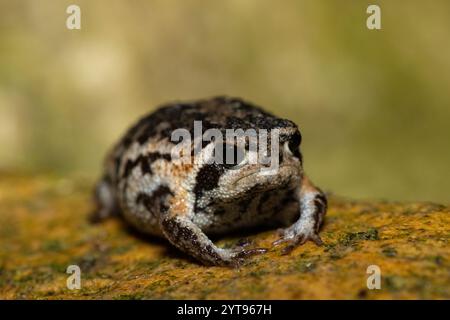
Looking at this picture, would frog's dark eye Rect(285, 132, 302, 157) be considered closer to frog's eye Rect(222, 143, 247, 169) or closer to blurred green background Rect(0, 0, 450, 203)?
frog's eye Rect(222, 143, 247, 169)

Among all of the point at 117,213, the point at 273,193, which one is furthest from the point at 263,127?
the point at 117,213

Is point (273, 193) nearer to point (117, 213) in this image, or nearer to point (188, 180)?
point (188, 180)

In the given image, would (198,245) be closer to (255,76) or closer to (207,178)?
(207,178)

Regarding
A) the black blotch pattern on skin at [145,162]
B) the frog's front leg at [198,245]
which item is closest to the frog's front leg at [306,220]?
the frog's front leg at [198,245]

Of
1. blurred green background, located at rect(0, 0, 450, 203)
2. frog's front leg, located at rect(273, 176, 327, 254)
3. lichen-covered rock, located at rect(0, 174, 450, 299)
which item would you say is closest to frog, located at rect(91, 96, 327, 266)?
frog's front leg, located at rect(273, 176, 327, 254)

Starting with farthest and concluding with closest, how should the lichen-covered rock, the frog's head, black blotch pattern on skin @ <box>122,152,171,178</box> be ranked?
black blotch pattern on skin @ <box>122,152,171,178</box> → the frog's head → the lichen-covered rock

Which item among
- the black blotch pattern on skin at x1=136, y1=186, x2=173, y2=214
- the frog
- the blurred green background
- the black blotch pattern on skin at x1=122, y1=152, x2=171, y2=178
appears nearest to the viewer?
the frog

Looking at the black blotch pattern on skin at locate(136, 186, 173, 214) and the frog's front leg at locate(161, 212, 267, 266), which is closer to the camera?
the frog's front leg at locate(161, 212, 267, 266)
